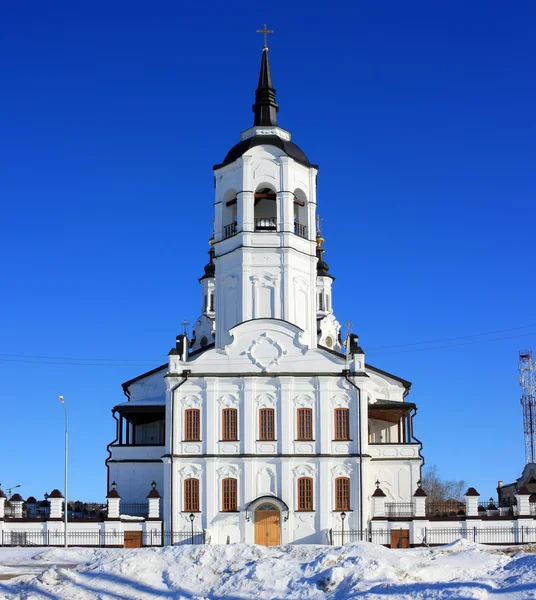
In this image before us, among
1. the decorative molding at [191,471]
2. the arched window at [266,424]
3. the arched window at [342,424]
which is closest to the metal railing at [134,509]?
the decorative molding at [191,471]

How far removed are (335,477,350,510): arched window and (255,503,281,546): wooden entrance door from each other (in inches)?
112

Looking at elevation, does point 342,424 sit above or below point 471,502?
above

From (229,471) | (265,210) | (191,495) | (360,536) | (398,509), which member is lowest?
(360,536)

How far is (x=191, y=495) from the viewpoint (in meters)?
46.9

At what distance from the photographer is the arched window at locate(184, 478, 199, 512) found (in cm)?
4684

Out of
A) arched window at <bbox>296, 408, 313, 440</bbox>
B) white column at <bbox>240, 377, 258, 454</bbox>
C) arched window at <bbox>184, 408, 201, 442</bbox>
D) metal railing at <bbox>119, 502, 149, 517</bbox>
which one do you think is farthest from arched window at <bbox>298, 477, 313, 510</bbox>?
metal railing at <bbox>119, 502, 149, 517</bbox>

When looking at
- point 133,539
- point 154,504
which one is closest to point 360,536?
point 154,504

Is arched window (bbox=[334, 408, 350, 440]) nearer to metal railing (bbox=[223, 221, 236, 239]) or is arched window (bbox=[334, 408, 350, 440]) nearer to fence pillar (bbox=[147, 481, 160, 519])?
fence pillar (bbox=[147, 481, 160, 519])

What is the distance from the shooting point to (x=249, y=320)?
49.3m

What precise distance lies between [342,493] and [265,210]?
52.9ft

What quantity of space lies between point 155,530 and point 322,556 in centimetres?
1865

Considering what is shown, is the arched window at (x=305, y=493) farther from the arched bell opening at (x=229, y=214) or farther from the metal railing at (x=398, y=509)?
the arched bell opening at (x=229, y=214)

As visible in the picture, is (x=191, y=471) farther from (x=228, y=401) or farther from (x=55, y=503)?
(x=55, y=503)

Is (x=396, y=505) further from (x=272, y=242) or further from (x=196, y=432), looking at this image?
(x=272, y=242)
